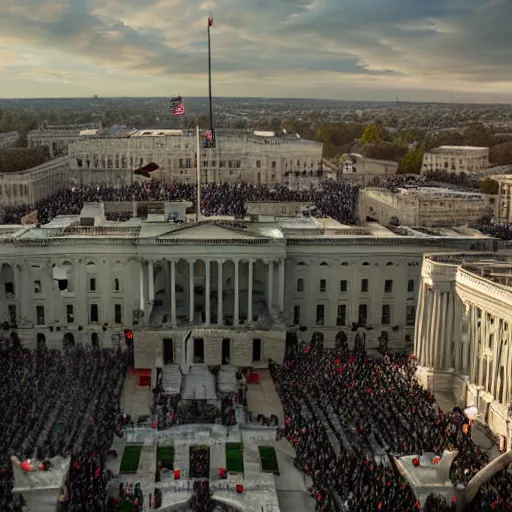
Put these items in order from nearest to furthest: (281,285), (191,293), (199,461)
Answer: (199,461) < (191,293) < (281,285)

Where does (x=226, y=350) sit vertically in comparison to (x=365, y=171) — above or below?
below

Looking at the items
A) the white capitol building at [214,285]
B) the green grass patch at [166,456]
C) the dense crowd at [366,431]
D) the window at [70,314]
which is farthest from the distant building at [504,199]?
the green grass patch at [166,456]

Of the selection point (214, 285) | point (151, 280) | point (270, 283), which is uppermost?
point (151, 280)

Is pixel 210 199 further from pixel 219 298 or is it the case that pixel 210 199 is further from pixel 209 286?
pixel 219 298

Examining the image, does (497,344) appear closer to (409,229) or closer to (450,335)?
(450,335)

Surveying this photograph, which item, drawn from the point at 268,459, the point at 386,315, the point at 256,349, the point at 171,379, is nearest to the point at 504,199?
the point at 386,315

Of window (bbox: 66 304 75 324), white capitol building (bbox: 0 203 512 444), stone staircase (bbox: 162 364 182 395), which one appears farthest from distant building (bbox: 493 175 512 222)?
window (bbox: 66 304 75 324)
